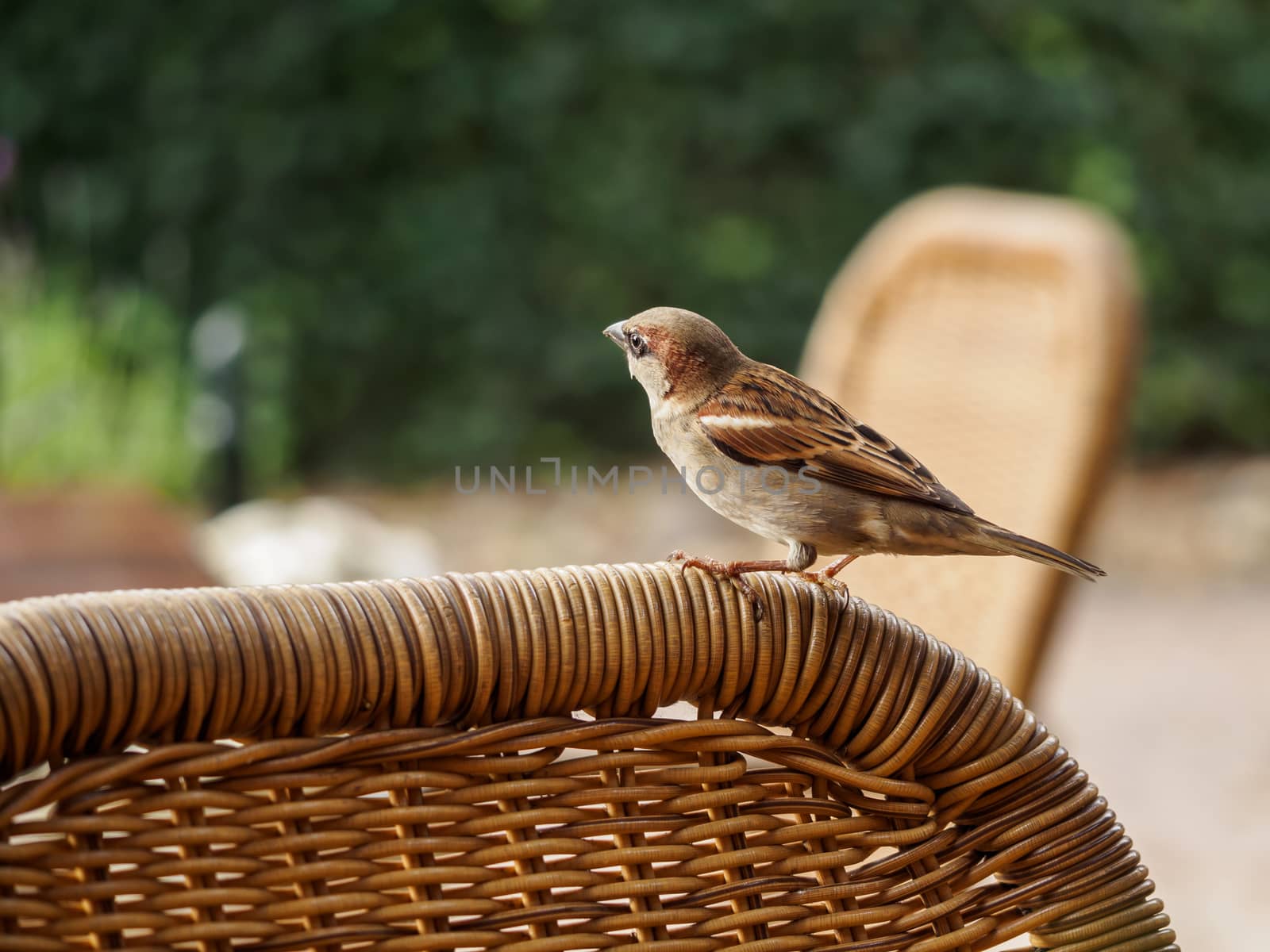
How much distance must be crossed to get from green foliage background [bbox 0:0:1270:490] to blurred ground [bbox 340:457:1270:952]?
15.7 inches

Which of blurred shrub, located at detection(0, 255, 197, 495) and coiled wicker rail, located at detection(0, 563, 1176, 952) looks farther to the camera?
blurred shrub, located at detection(0, 255, 197, 495)

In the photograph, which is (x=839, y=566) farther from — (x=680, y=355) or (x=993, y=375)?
(x=993, y=375)

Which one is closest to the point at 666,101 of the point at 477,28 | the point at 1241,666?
the point at 477,28

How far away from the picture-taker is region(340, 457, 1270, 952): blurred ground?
439cm

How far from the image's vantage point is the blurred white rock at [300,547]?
3.79 metres

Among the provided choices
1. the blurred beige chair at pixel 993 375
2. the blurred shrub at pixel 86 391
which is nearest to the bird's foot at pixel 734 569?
the blurred beige chair at pixel 993 375

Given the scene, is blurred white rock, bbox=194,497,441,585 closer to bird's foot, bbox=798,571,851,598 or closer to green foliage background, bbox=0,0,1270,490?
green foliage background, bbox=0,0,1270,490

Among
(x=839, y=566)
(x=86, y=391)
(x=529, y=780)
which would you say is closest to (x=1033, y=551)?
(x=839, y=566)

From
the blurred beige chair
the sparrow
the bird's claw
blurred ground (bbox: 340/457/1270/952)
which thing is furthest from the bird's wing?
blurred ground (bbox: 340/457/1270/952)

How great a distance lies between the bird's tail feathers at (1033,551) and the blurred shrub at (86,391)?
3357 millimetres

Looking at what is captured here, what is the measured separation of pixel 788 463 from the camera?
52.3 inches

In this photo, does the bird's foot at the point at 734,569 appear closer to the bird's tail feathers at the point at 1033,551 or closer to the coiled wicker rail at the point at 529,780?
the coiled wicker rail at the point at 529,780

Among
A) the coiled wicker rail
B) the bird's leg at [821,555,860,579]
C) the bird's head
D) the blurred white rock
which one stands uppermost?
the bird's head

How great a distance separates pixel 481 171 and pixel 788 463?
218 inches
